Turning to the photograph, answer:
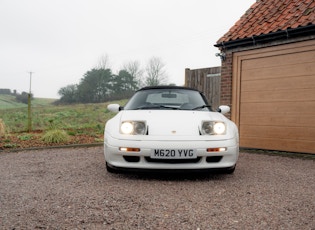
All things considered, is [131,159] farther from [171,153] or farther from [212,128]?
[212,128]

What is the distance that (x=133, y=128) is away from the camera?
3.68 m

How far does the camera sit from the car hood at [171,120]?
11.9 ft


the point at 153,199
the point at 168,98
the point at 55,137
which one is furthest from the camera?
the point at 55,137

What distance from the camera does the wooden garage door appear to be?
20.0 feet

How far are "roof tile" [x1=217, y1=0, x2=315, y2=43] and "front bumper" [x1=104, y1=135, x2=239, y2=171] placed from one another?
12.5ft

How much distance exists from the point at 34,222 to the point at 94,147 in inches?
202

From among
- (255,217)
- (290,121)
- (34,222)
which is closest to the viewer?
(34,222)

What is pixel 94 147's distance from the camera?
292 inches

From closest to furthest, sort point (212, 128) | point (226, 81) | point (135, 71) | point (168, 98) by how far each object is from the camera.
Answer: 1. point (212, 128)
2. point (168, 98)
3. point (226, 81)
4. point (135, 71)

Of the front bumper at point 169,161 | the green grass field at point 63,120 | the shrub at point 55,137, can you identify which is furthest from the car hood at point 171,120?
the green grass field at point 63,120

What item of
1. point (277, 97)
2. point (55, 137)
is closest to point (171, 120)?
point (277, 97)

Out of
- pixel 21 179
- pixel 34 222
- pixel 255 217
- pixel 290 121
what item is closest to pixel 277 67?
pixel 290 121

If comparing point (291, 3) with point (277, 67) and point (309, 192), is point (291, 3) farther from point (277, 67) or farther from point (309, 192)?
point (309, 192)

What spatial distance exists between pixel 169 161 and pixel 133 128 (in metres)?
0.59
